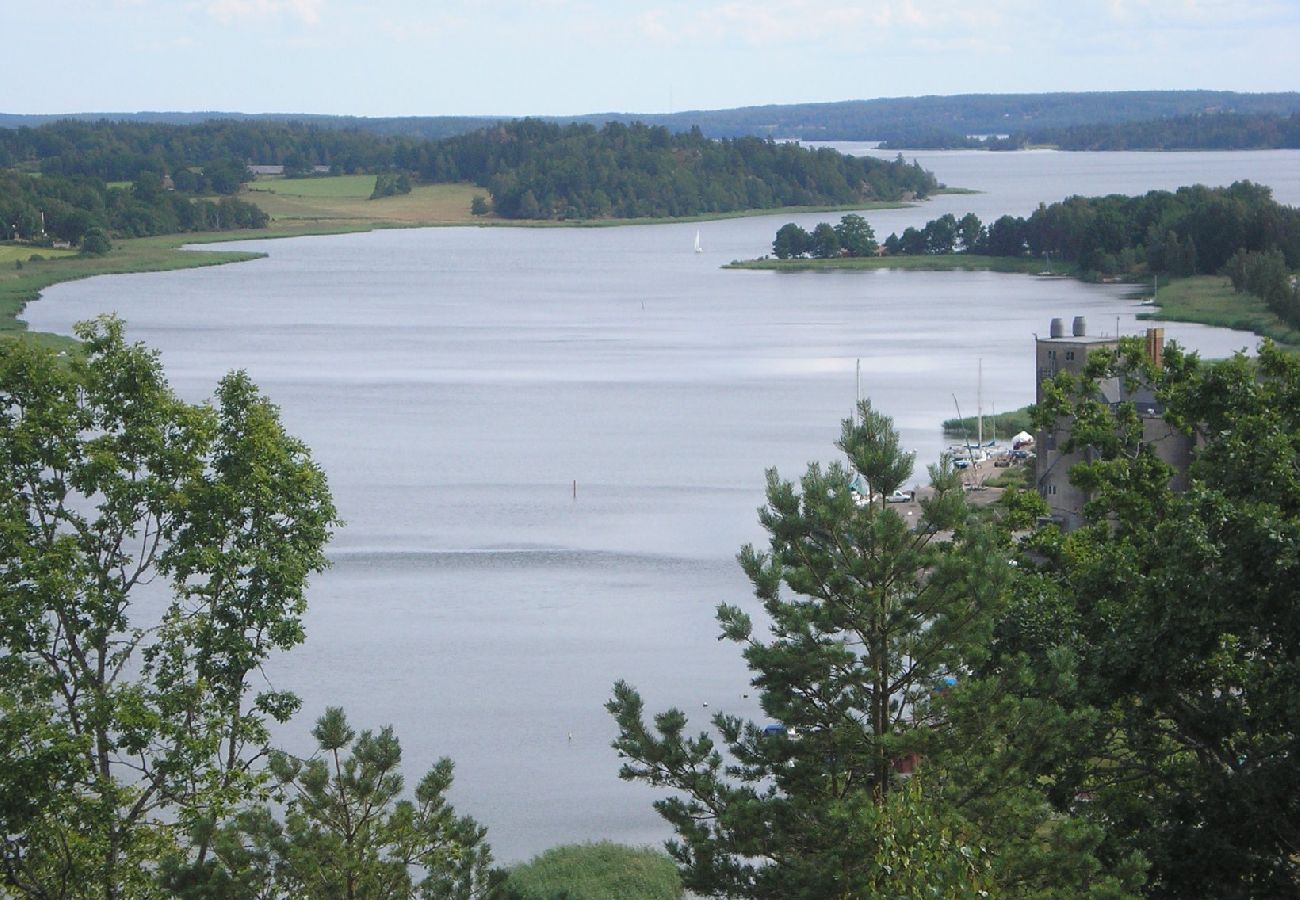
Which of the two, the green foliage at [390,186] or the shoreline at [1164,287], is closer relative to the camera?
the shoreline at [1164,287]

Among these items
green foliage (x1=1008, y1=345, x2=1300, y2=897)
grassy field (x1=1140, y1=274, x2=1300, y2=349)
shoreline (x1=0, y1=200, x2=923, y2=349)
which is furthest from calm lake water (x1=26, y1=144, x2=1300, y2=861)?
green foliage (x1=1008, y1=345, x2=1300, y2=897)

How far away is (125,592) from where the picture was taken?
359 inches

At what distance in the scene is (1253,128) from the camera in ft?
639

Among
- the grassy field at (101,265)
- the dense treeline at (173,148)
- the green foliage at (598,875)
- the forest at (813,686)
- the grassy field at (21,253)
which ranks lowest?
the green foliage at (598,875)

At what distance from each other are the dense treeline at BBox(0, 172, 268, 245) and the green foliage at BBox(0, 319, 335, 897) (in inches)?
2932

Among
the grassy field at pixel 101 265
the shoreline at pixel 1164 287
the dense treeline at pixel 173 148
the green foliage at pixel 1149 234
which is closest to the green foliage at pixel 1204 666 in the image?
the shoreline at pixel 1164 287

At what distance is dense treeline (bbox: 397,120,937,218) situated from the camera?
401 feet

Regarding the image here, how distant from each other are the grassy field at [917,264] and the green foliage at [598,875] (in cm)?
6481

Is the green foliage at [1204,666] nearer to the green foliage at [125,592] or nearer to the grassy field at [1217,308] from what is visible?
the green foliage at [125,592]

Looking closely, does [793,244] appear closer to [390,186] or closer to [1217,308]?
[1217,308]

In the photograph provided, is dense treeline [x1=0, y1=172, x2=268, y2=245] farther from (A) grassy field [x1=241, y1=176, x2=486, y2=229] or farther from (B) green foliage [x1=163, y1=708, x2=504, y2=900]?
(B) green foliage [x1=163, y1=708, x2=504, y2=900]

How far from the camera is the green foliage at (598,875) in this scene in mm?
13008

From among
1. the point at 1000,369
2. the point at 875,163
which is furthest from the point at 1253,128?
the point at 1000,369

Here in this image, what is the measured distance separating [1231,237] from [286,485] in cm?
5842
